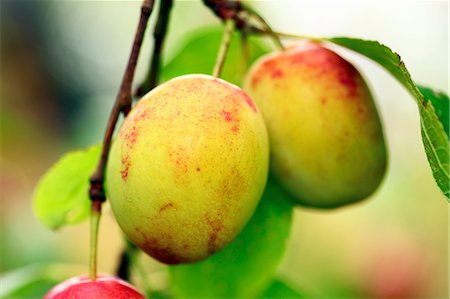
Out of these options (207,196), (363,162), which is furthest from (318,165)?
(207,196)

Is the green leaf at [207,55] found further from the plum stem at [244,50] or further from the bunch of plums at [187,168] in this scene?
the bunch of plums at [187,168]

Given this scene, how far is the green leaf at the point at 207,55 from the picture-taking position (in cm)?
104

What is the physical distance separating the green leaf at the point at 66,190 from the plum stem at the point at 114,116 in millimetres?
119

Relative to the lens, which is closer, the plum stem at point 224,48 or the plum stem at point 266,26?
the plum stem at point 224,48

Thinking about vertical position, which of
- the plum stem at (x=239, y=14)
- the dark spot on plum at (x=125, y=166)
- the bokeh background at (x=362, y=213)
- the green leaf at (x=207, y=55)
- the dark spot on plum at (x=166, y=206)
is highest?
the plum stem at (x=239, y=14)

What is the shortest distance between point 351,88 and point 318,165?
4.1 inches

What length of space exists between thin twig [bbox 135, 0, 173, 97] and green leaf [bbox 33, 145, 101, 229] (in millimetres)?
118

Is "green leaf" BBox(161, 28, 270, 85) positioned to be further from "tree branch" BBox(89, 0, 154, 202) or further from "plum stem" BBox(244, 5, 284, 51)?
"tree branch" BBox(89, 0, 154, 202)

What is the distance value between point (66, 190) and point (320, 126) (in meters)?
0.34

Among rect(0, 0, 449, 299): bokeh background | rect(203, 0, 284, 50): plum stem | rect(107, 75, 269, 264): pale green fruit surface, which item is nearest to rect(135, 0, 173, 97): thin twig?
rect(203, 0, 284, 50): plum stem

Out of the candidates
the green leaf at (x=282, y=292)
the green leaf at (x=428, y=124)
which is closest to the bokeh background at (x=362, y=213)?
the green leaf at (x=282, y=292)

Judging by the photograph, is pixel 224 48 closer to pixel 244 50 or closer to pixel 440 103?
pixel 244 50

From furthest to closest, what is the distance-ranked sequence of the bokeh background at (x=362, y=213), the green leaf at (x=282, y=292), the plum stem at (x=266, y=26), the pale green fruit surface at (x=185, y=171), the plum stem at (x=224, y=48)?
the bokeh background at (x=362, y=213), the green leaf at (x=282, y=292), the plum stem at (x=266, y=26), the plum stem at (x=224, y=48), the pale green fruit surface at (x=185, y=171)

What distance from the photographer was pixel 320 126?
2.75 feet
